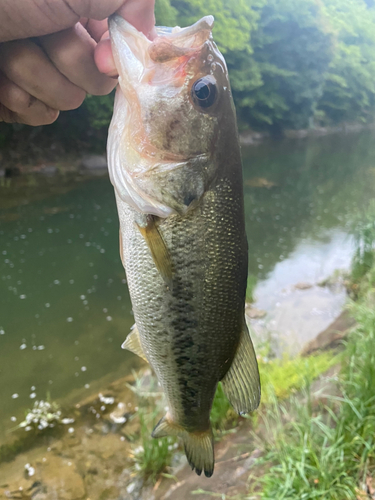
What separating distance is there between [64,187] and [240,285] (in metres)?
11.4

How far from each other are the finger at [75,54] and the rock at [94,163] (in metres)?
12.6

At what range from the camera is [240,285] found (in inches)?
48.6

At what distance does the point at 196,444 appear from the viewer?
142cm

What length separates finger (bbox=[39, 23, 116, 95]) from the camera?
1.41 metres

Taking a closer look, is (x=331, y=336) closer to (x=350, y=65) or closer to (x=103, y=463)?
(x=103, y=463)

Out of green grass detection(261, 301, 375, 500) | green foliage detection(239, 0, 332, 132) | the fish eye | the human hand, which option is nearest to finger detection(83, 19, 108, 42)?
the human hand

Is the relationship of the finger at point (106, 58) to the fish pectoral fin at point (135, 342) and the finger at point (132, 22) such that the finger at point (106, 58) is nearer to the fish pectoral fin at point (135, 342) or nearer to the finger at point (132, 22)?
the finger at point (132, 22)

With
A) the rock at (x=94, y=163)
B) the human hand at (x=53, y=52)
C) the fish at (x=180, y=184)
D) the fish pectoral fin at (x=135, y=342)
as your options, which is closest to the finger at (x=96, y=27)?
the human hand at (x=53, y=52)

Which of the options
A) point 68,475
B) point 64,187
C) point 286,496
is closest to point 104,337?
point 68,475

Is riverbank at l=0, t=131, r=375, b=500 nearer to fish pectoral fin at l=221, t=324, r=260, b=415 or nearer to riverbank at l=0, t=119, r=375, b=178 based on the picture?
riverbank at l=0, t=119, r=375, b=178

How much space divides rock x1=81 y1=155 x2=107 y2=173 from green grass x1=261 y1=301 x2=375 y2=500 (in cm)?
1259

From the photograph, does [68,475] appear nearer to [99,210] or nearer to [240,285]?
[240,285]

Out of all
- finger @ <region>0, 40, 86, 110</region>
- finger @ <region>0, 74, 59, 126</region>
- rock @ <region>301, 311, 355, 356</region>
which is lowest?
rock @ <region>301, 311, 355, 356</region>

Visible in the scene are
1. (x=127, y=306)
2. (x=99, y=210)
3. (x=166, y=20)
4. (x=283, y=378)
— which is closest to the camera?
(x=283, y=378)
